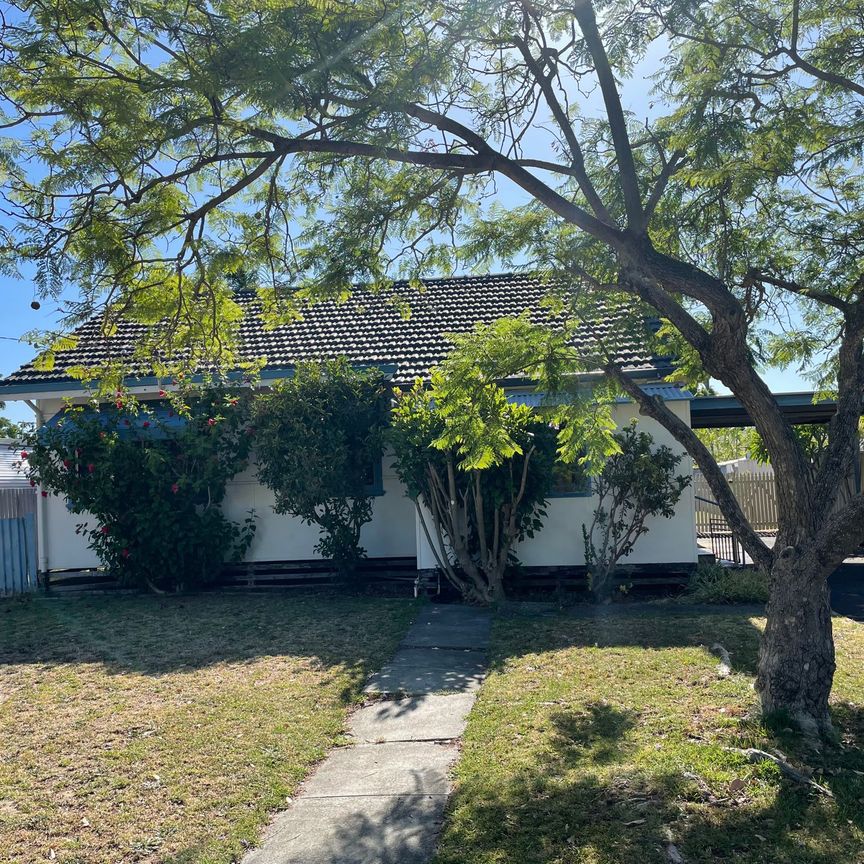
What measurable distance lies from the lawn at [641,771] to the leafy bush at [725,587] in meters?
2.71

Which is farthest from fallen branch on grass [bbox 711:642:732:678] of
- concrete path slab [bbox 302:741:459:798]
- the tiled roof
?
the tiled roof

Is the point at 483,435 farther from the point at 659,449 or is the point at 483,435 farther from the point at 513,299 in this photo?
the point at 513,299

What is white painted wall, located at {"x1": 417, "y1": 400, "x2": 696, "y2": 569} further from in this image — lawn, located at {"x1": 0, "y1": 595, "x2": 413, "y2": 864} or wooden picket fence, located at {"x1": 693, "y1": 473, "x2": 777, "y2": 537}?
wooden picket fence, located at {"x1": 693, "y1": 473, "x2": 777, "y2": 537}

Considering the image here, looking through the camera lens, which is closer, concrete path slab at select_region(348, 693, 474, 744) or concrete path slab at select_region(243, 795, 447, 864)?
concrete path slab at select_region(243, 795, 447, 864)

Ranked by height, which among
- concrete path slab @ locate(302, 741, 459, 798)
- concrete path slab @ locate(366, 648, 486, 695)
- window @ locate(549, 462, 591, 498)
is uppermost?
window @ locate(549, 462, 591, 498)

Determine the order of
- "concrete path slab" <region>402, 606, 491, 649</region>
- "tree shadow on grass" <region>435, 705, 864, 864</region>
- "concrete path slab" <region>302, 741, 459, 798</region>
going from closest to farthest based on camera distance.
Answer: "tree shadow on grass" <region>435, 705, 864, 864</region> → "concrete path slab" <region>302, 741, 459, 798</region> → "concrete path slab" <region>402, 606, 491, 649</region>

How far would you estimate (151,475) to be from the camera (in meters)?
11.8

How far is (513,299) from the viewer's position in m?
14.6

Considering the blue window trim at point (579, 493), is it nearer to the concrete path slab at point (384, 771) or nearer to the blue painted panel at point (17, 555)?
the concrete path slab at point (384, 771)

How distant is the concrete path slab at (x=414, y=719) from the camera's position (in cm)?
588

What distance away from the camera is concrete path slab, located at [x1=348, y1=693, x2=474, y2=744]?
588 centimetres

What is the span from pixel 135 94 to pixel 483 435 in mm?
3739

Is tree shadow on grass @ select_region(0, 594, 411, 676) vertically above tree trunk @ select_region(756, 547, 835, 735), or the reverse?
tree trunk @ select_region(756, 547, 835, 735)

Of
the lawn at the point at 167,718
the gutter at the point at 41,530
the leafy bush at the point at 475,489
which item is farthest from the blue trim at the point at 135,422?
the leafy bush at the point at 475,489
